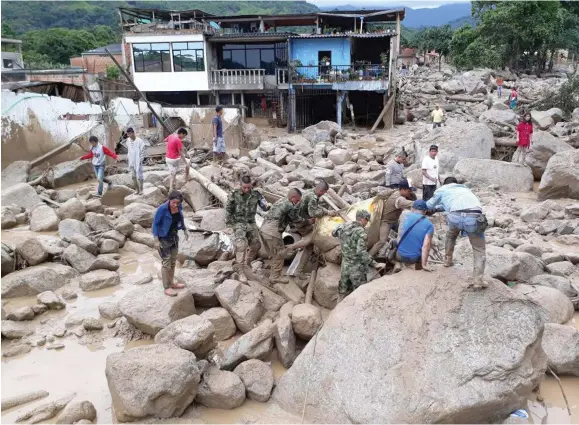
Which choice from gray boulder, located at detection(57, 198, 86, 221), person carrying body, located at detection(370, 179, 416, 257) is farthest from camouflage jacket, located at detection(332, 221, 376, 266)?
gray boulder, located at detection(57, 198, 86, 221)

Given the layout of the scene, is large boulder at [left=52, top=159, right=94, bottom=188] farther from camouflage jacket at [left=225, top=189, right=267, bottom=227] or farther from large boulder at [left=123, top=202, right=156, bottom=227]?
camouflage jacket at [left=225, top=189, right=267, bottom=227]

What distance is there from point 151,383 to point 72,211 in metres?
6.74

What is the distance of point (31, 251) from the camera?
845 cm

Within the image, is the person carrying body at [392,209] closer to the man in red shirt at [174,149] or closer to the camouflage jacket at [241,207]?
the camouflage jacket at [241,207]

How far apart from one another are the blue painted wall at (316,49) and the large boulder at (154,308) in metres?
19.5

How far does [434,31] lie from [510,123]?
38032 mm

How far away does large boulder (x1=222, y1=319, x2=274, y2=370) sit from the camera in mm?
5781

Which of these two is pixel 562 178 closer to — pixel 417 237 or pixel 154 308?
pixel 417 237

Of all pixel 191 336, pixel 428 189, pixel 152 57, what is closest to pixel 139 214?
pixel 191 336

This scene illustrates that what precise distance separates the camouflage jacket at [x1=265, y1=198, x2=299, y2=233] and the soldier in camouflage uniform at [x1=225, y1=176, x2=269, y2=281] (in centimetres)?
34

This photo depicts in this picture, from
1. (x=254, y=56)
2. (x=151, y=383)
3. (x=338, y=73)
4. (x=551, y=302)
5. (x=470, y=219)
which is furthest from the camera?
(x=254, y=56)

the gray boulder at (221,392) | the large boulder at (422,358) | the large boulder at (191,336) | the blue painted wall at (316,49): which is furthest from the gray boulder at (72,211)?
the blue painted wall at (316,49)

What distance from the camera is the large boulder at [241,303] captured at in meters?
6.62

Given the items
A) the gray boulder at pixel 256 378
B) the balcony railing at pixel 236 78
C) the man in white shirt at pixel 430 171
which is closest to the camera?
the gray boulder at pixel 256 378
